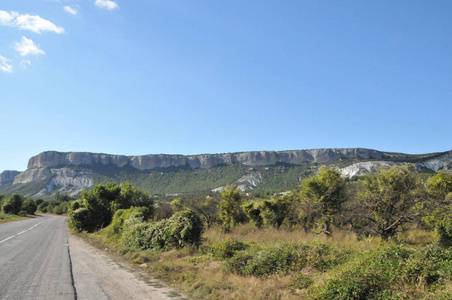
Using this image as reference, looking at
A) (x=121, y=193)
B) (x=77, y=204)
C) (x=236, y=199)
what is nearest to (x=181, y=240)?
(x=236, y=199)

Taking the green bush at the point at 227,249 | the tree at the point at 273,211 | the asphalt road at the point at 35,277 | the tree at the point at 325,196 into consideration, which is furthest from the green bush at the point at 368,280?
the tree at the point at 273,211

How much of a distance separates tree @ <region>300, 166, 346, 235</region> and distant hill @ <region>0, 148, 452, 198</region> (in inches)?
3393

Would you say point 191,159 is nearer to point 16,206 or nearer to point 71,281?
point 16,206

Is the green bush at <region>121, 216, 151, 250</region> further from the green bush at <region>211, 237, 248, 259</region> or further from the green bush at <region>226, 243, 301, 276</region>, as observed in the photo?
the green bush at <region>226, 243, 301, 276</region>

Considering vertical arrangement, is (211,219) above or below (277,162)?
below

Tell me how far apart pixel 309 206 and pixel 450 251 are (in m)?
13.1

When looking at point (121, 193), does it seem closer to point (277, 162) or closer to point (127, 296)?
point (127, 296)

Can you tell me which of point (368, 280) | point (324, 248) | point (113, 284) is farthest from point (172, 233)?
point (368, 280)

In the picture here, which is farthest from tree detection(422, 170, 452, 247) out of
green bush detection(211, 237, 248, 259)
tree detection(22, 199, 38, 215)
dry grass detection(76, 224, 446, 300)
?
tree detection(22, 199, 38, 215)

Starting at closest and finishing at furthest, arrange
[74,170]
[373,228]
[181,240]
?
[181,240] < [373,228] < [74,170]

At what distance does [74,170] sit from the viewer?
455 ft

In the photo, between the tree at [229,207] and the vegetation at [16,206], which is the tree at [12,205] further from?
the tree at [229,207]

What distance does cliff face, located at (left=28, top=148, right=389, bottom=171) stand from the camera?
14800 centimetres

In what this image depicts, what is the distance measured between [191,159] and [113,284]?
152 metres
